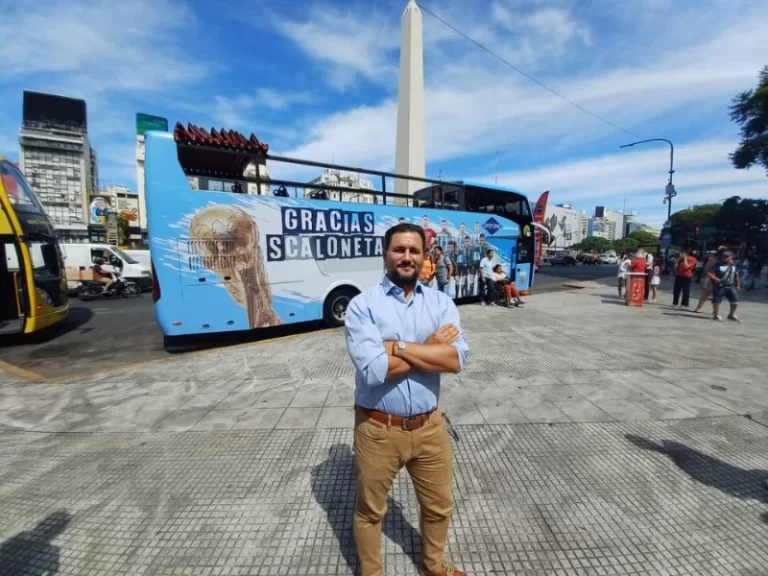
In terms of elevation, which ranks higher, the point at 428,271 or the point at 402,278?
the point at 402,278

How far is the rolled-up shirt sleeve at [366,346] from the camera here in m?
1.55

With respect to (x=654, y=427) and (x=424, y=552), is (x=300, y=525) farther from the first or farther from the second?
(x=654, y=427)

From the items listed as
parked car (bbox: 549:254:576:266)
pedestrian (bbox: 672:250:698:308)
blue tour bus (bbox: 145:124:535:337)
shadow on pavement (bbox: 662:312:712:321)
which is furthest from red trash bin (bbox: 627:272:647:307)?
parked car (bbox: 549:254:576:266)

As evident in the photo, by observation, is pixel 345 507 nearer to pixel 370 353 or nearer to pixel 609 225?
pixel 370 353

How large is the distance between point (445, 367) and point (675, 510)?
210cm

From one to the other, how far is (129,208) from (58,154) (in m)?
13.3

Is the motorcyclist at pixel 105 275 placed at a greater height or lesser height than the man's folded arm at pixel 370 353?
lesser

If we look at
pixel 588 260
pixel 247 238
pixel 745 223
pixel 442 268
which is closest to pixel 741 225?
pixel 745 223

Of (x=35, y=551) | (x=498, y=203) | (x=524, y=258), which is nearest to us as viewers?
(x=35, y=551)

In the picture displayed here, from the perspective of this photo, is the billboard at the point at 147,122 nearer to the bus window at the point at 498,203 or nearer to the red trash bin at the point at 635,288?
the bus window at the point at 498,203

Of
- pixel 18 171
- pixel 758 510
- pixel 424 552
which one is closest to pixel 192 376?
pixel 424 552

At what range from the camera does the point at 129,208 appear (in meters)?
70.2

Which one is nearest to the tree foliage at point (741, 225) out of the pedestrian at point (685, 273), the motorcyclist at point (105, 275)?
the pedestrian at point (685, 273)

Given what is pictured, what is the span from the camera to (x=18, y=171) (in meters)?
7.49
